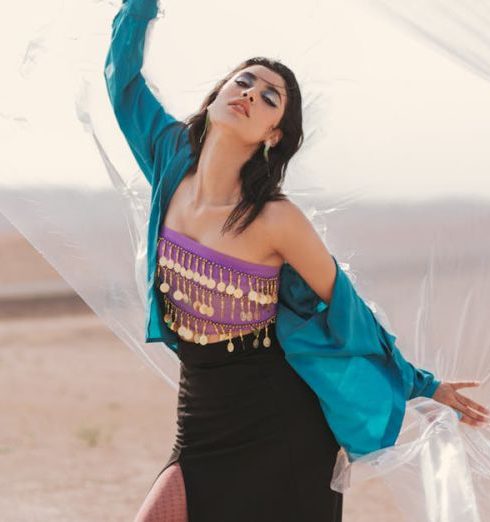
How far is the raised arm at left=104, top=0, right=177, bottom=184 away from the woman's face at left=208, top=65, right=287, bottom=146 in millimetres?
231

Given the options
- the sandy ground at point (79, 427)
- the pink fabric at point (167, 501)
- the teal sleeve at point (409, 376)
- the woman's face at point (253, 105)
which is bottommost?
the sandy ground at point (79, 427)

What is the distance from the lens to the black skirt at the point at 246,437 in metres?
3.38

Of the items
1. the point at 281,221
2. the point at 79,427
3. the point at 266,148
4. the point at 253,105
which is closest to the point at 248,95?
the point at 253,105

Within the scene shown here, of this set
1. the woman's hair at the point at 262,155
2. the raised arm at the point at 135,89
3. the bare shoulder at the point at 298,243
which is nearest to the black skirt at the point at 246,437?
the bare shoulder at the point at 298,243

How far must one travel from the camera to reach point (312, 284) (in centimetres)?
335

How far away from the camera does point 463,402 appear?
3559 millimetres

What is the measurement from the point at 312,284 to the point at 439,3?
98 centimetres

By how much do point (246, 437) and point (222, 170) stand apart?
675 millimetres

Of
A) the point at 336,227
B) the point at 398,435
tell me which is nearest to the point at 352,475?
the point at 398,435

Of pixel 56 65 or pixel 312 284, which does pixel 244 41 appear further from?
pixel 312 284

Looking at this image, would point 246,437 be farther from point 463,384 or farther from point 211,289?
point 463,384

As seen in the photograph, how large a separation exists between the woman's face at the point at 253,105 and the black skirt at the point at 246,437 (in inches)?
19.7

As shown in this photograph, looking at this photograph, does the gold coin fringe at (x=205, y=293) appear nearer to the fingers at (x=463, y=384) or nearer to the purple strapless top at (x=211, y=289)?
the purple strapless top at (x=211, y=289)

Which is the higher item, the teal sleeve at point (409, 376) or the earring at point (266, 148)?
the earring at point (266, 148)
